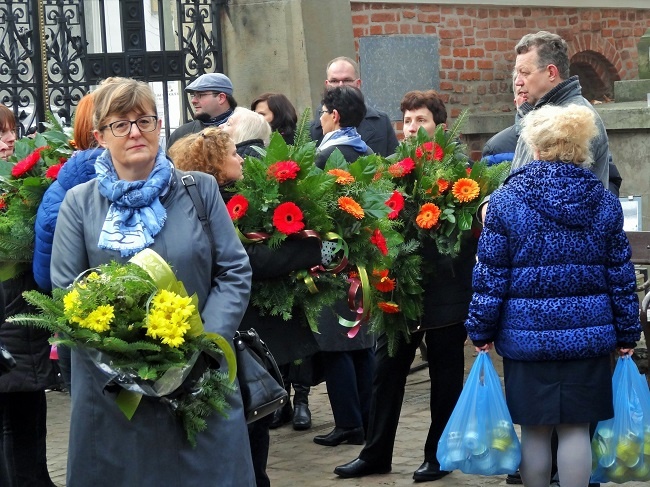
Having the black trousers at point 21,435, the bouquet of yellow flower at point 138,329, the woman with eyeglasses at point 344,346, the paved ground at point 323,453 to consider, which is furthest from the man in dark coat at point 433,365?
the bouquet of yellow flower at point 138,329

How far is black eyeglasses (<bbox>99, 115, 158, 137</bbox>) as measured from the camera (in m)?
4.23

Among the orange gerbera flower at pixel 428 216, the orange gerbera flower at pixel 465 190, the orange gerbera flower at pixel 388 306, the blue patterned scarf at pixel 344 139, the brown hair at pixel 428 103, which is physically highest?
the brown hair at pixel 428 103

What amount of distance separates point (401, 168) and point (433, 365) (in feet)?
3.39

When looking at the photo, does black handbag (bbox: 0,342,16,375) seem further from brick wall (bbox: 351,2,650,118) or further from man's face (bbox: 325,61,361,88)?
brick wall (bbox: 351,2,650,118)

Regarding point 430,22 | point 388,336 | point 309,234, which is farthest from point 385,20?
point 309,234

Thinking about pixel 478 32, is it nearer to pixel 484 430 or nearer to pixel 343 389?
pixel 343 389

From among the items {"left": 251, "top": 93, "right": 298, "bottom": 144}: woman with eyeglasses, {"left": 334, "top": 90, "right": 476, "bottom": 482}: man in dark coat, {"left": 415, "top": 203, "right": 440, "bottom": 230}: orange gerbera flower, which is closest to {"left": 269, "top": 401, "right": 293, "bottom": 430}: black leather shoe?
{"left": 334, "top": 90, "right": 476, "bottom": 482}: man in dark coat

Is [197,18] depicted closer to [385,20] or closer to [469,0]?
[385,20]

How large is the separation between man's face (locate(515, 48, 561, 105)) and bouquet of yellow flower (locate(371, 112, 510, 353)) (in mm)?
331

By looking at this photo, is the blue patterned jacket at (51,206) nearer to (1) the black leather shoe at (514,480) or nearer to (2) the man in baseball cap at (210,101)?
(1) the black leather shoe at (514,480)

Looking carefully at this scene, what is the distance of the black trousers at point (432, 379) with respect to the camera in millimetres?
6332

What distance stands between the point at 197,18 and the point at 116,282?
7494 mm

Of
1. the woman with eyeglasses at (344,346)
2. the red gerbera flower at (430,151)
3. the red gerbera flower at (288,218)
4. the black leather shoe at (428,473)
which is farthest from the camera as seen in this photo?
the woman with eyeglasses at (344,346)

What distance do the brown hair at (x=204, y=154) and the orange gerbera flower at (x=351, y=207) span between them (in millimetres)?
547
